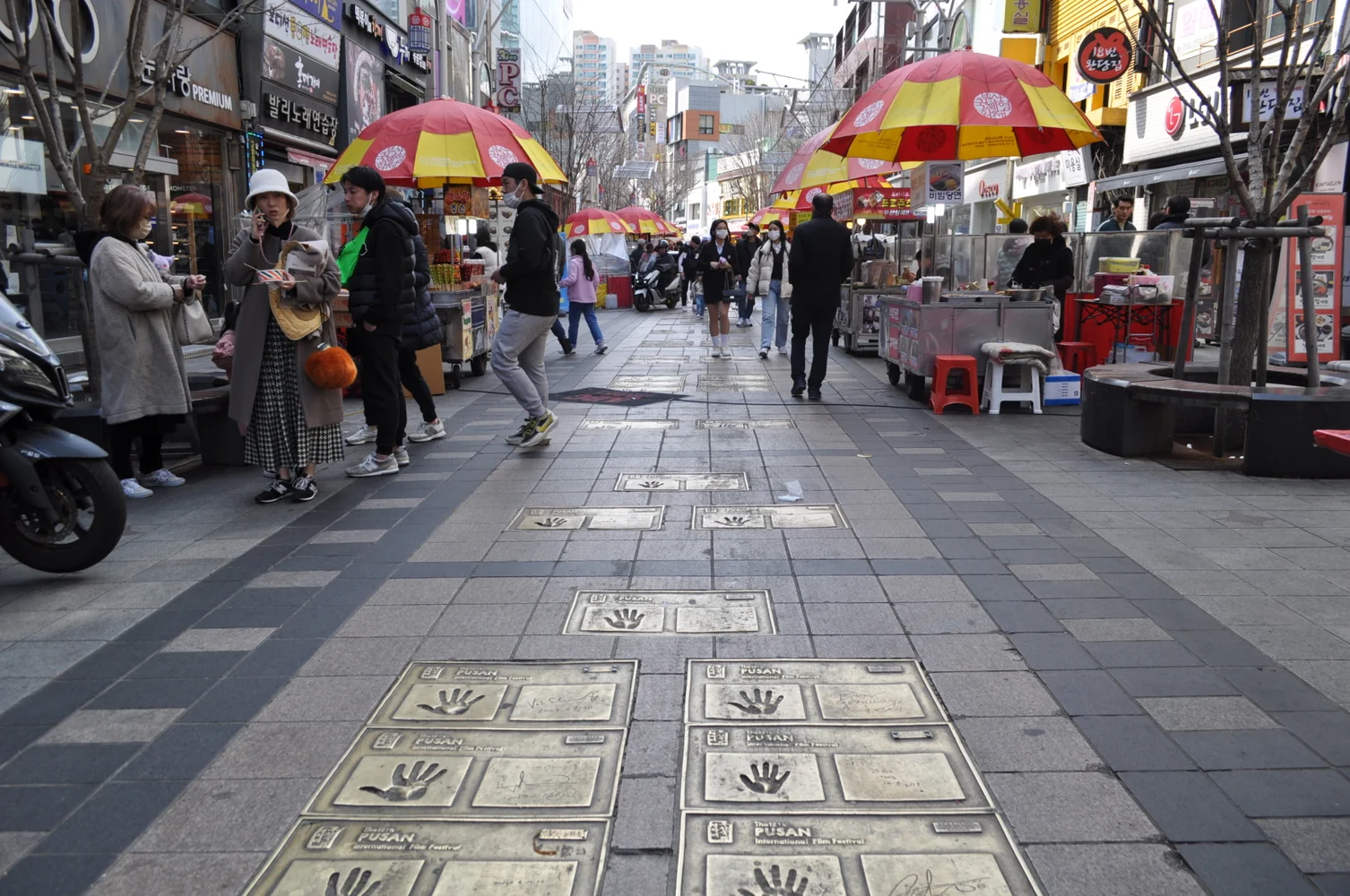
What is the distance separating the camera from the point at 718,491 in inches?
273

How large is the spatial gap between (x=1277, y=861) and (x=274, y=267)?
5654 millimetres

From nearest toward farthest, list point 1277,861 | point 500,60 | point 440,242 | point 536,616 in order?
point 1277,861 < point 536,616 < point 440,242 < point 500,60

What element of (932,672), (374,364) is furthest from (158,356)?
(932,672)

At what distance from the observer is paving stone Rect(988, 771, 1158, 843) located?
288cm

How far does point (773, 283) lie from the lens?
1605cm

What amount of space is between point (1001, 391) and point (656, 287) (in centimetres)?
1994

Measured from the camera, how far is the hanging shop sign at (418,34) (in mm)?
26388

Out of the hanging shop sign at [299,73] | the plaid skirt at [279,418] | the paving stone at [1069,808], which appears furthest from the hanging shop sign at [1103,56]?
the paving stone at [1069,808]

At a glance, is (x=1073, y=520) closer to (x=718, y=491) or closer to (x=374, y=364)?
(x=718, y=491)

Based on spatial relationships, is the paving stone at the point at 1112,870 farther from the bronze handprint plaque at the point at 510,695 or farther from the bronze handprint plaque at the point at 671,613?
the bronze handprint plaque at the point at 671,613
